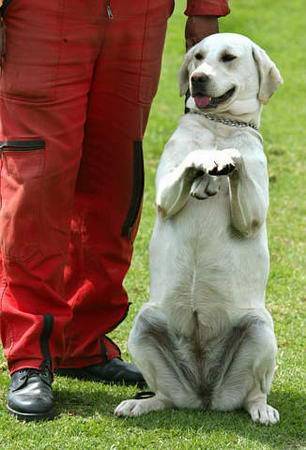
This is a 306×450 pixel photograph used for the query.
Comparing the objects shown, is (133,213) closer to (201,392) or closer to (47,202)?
(47,202)

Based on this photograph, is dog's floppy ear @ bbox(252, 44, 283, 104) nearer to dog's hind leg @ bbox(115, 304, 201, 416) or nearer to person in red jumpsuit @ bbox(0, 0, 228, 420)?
person in red jumpsuit @ bbox(0, 0, 228, 420)

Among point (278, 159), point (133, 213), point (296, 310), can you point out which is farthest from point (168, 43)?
point (133, 213)

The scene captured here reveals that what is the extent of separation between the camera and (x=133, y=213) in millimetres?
5047

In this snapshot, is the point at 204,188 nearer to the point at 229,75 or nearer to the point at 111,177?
the point at 229,75

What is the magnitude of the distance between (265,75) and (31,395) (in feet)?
5.40

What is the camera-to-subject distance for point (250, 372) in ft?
15.1

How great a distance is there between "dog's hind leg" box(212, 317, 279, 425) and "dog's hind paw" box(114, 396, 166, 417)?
0.24 m

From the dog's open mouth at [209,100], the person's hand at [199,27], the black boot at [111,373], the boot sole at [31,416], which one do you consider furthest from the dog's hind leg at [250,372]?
the person's hand at [199,27]

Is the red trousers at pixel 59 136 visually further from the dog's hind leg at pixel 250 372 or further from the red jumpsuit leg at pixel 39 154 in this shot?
the dog's hind leg at pixel 250 372

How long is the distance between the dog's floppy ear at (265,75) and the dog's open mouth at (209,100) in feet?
0.57

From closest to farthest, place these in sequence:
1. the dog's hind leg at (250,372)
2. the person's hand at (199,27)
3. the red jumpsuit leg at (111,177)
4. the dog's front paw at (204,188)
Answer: the dog's front paw at (204,188)
the dog's hind leg at (250,372)
the red jumpsuit leg at (111,177)
the person's hand at (199,27)

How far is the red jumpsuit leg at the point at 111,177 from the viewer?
4676 mm

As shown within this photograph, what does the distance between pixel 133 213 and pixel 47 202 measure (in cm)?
57

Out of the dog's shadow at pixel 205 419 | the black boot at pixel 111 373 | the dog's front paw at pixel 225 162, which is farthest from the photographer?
the black boot at pixel 111 373
